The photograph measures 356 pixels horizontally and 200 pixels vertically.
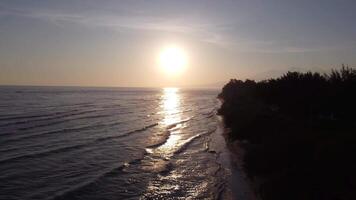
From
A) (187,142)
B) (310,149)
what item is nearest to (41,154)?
(187,142)

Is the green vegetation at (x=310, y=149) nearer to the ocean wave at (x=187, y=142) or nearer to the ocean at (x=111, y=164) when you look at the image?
the ocean at (x=111, y=164)

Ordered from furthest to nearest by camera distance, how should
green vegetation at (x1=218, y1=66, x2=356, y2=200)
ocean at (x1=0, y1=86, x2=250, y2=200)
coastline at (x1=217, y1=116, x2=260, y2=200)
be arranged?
ocean at (x1=0, y1=86, x2=250, y2=200) → coastline at (x1=217, y1=116, x2=260, y2=200) → green vegetation at (x1=218, y1=66, x2=356, y2=200)

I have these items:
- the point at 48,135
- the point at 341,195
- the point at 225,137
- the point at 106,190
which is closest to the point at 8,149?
the point at 48,135

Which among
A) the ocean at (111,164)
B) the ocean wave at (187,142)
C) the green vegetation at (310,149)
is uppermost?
the green vegetation at (310,149)

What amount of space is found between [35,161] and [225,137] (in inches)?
542

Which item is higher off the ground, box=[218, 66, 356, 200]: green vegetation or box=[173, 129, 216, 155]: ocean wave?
box=[218, 66, 356, 200]: green vegetation

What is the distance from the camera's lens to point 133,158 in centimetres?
2295

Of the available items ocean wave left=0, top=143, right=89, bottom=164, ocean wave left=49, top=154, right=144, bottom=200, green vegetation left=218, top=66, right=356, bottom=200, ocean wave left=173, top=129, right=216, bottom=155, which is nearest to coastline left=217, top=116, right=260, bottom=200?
green vegetation left=218, top=66, right=356, bottom=200

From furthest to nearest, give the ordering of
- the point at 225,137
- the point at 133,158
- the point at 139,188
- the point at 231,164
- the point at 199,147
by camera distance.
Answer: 1. the point at 225,137
2. the point at 199,147
3. the point at 133,158
4. the point at 231,164
5. the point at 139,188

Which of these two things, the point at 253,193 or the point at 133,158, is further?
the point at 133,158

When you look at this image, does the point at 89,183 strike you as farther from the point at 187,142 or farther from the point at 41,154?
the point at 187,142

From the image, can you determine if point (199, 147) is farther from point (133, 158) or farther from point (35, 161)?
point (35, 161)

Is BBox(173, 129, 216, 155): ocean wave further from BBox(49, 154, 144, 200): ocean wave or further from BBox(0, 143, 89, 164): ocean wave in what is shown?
BBox(0, 143, 89, 164): ocean wave

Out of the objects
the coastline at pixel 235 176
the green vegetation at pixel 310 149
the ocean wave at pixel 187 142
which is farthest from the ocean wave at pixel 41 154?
the green vegetation at pixel 310 149
